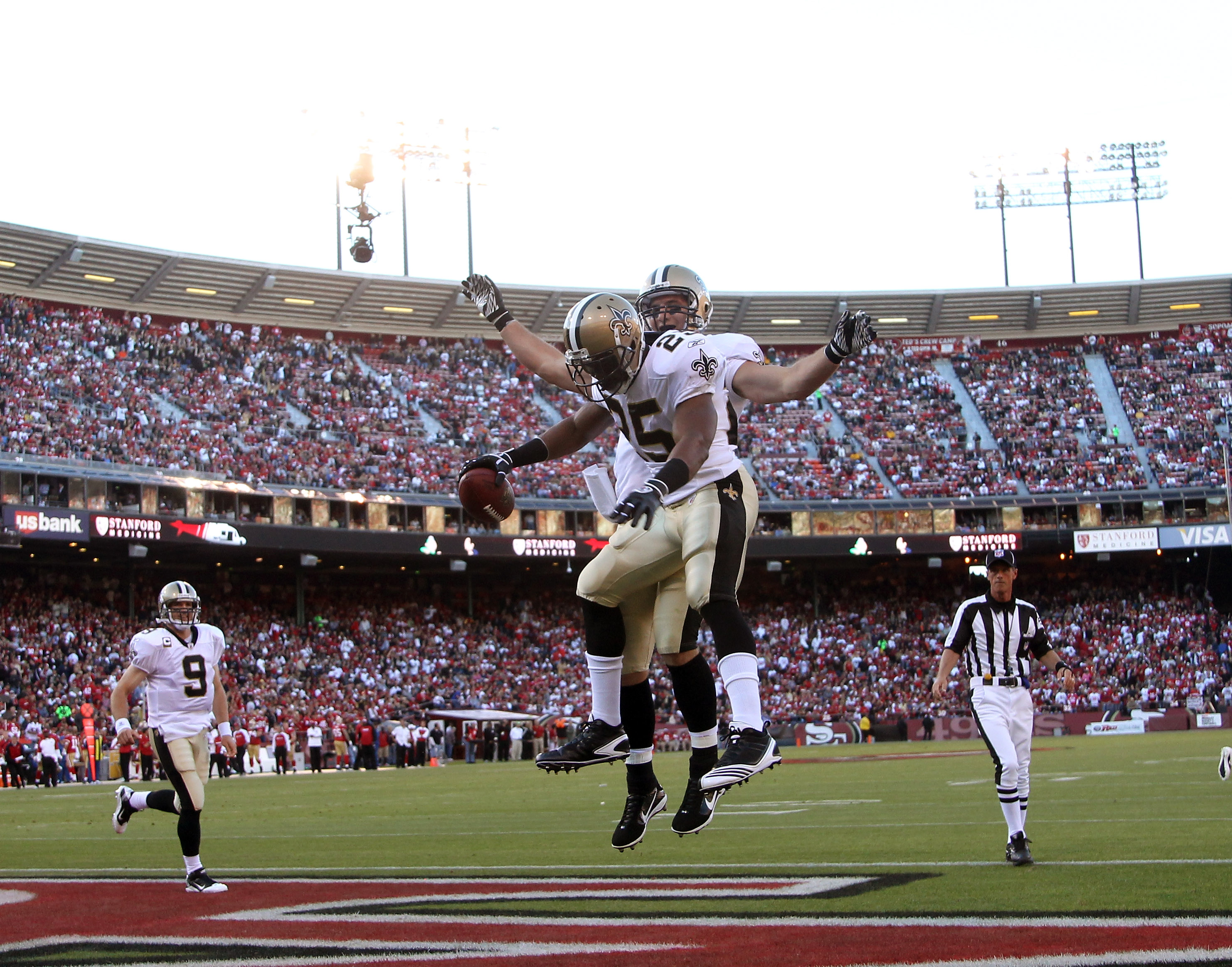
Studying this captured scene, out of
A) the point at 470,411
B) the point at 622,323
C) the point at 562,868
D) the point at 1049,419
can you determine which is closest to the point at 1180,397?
the point at 1049,419

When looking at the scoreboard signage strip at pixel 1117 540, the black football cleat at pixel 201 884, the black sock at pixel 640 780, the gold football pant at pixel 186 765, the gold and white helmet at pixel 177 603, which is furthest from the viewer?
the scoreboard signage strip at pixel 1117 540

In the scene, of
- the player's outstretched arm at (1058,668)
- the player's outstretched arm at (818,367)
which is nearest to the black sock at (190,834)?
the player's outstretched arm at (818,367)

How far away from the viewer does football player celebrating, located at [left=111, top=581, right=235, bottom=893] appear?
1027cm

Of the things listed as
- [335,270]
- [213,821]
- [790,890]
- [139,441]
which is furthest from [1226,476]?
[790,890]

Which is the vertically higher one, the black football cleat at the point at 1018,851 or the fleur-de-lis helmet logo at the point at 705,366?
the fleur-de-lis helmet logo at the point at 705,366

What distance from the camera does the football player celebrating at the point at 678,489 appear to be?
6.32 metres

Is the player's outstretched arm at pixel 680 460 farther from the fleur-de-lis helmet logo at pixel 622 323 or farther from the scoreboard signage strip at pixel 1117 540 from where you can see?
the scoreboard signage strip at pixel 1117 540

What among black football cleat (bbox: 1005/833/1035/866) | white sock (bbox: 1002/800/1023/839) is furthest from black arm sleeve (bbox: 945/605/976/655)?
black football cleat (bbox: 1005/833/1035/866)

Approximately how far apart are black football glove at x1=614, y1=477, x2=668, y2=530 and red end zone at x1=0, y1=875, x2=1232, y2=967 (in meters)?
1.74

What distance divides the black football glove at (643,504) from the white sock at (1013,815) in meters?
4.57

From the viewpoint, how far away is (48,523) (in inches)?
1447

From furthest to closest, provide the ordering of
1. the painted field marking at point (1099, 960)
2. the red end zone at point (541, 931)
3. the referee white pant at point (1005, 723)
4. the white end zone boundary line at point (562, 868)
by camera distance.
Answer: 1. the referee white pant at point (1005, 723)
2. the white end zone boundary line at point (562, 868)
3. the red end zone at point (541, 931)
4. the painted field marking at point (1099, 960)

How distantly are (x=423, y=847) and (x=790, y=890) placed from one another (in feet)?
16.8

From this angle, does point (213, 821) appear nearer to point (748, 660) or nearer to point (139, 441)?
point (748, 660)
